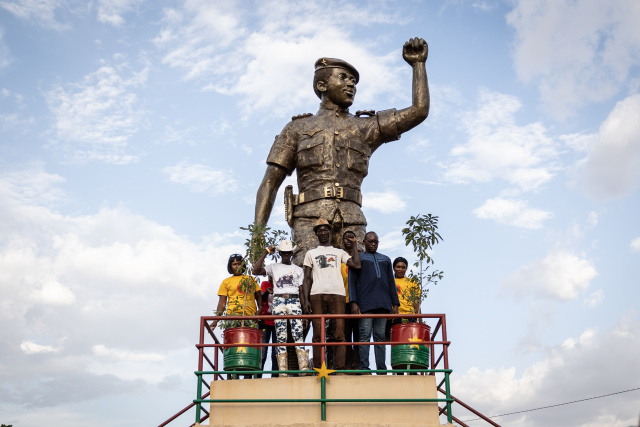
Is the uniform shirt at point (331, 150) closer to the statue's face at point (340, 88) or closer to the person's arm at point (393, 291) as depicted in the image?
the statue's face at point (340, 88)

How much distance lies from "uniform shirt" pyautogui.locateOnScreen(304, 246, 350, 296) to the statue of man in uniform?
1.88 metres

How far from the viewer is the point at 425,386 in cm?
826

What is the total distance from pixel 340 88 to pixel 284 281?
411 centimetres

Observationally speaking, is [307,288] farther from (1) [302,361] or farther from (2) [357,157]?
(2) [357,157]

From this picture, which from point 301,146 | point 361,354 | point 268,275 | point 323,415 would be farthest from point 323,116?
point 323,415

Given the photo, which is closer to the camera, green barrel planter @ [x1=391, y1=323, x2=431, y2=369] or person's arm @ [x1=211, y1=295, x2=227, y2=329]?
green barrel planter @ [x1=391, y1=323, x2=431, y2=369]

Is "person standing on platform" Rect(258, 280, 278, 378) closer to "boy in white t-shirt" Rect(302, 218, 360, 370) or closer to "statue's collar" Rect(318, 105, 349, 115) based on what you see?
"boy in white t-shirt" Rect(302, 218, 360, 370)

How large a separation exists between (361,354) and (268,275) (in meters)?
1.47

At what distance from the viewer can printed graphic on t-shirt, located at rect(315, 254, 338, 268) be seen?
903 cm

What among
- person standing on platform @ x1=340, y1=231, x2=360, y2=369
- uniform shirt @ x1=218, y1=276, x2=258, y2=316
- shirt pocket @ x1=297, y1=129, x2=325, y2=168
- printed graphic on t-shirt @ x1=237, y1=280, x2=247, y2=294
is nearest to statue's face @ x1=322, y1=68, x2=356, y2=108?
shirt pocket @ x1=297, y1=129, x2=325, y2=168

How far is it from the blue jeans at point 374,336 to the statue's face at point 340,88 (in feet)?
13.9

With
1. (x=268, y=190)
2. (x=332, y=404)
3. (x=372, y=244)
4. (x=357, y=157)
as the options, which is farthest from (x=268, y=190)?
(x=332, y=404)

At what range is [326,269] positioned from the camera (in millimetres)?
9000

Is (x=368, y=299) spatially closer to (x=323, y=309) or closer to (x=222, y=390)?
(x=323, y=309)
